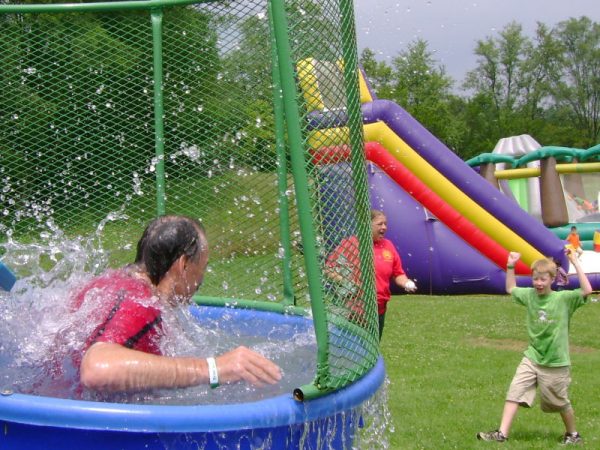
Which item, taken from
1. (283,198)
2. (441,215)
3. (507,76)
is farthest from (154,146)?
(507,76)

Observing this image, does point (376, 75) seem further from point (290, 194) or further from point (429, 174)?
point (290, 194)

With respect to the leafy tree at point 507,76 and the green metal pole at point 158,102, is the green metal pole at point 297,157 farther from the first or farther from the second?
the leafy tree at point 507,76

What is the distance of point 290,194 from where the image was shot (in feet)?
13.9

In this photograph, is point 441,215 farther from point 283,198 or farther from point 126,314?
point 126,314

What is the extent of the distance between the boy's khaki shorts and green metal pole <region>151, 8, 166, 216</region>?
2141 mm

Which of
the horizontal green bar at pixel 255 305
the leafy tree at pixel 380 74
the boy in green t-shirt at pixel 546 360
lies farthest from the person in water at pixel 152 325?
the leafy tree at pixel 380 74

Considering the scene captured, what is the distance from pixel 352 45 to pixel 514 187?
14728 mm

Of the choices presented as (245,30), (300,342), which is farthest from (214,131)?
(300,342)

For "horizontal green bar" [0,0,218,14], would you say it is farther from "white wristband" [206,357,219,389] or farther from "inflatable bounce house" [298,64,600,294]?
"inflatable bounce house" [298,64,600,294]

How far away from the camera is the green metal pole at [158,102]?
4363mm

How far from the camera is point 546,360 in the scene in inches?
Result: 187

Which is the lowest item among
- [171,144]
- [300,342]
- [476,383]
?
[476,383]

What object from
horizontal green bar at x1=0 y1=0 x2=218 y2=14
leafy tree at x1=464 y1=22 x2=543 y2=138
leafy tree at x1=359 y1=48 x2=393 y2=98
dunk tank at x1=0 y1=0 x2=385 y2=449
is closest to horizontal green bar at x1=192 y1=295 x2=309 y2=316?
dunk tank at x1=0 y1=0 x2=385 y2=449

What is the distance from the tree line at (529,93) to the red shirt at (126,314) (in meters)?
42.4
